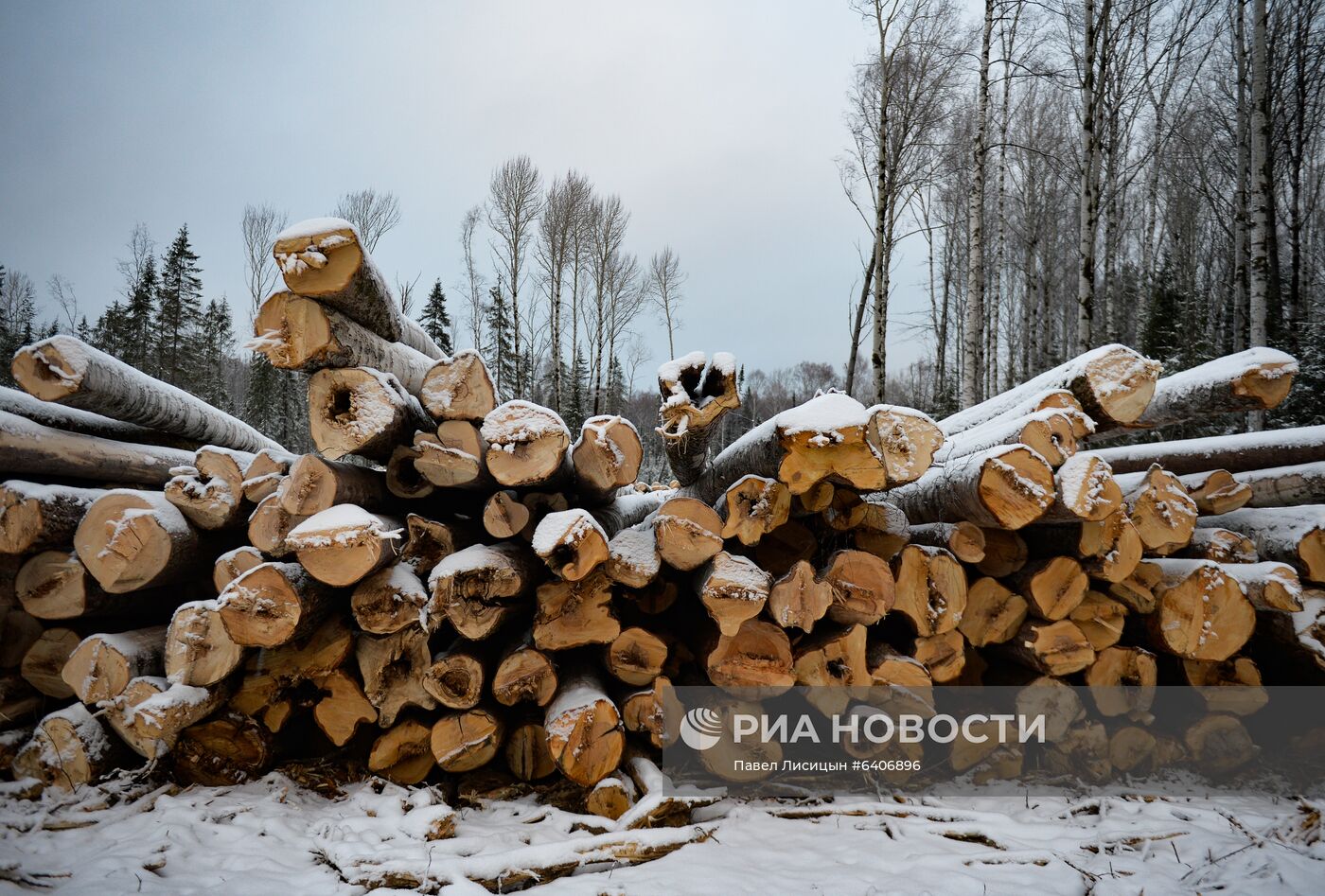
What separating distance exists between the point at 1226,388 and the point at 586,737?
3888 millimetres

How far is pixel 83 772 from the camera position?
2891 millimetres

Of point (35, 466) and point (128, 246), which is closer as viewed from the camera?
point (35, 466)

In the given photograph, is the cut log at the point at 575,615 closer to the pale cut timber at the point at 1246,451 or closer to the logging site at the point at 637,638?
the logging site at the point at 637,638

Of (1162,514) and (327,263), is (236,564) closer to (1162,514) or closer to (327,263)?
(327,263)

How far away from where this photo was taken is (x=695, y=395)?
122 inches

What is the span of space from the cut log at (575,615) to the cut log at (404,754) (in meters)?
0.74

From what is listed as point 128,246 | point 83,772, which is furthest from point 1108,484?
point 128,246

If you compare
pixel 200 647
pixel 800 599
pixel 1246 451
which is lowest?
pixel 200 647

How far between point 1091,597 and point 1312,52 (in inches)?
708

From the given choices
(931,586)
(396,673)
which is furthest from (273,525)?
(931,586)

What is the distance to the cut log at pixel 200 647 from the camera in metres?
2.77

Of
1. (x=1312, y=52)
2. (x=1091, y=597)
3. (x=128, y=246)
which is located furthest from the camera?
(x=128, y=246)

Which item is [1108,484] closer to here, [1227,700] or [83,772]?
[1227,700]

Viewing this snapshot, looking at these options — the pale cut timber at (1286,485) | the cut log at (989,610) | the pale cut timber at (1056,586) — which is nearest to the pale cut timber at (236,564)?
the cut log at (989,610)
